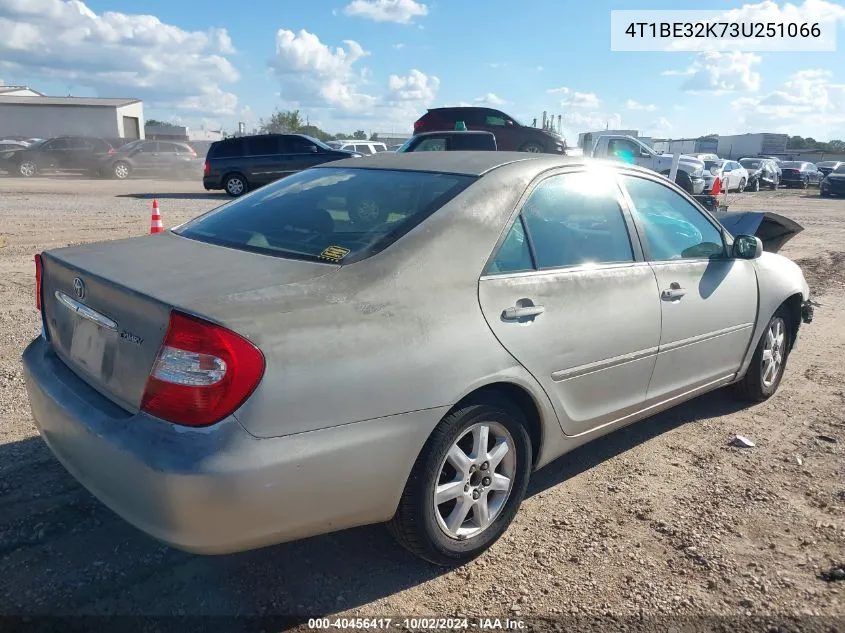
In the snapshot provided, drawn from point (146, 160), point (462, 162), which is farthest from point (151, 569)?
point (146, 160)

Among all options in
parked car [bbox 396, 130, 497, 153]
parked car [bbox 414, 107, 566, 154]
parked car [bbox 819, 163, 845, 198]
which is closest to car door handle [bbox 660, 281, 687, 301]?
parked car [bbox 396, 130, 497, 153]

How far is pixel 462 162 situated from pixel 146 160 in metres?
27.7

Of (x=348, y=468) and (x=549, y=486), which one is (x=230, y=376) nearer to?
(x=348, y=468)

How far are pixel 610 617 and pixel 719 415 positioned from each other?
2.44 meters

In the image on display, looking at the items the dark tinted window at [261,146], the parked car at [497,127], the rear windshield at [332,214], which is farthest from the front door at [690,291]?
the dark tinted window at [261,146]

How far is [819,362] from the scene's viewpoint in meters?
5.73

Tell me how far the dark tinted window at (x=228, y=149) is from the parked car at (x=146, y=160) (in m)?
10.1

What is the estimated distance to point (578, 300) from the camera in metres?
3.12

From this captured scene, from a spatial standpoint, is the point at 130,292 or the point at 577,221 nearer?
the point at 130,292

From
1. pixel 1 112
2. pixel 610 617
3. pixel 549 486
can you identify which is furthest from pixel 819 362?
pixel 1 112

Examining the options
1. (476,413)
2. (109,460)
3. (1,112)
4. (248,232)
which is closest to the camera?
(109,460)

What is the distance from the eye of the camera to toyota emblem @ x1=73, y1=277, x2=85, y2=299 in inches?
103

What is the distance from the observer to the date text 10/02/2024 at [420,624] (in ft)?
8.09

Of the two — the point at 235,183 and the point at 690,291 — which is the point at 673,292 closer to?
the point at 690,291
